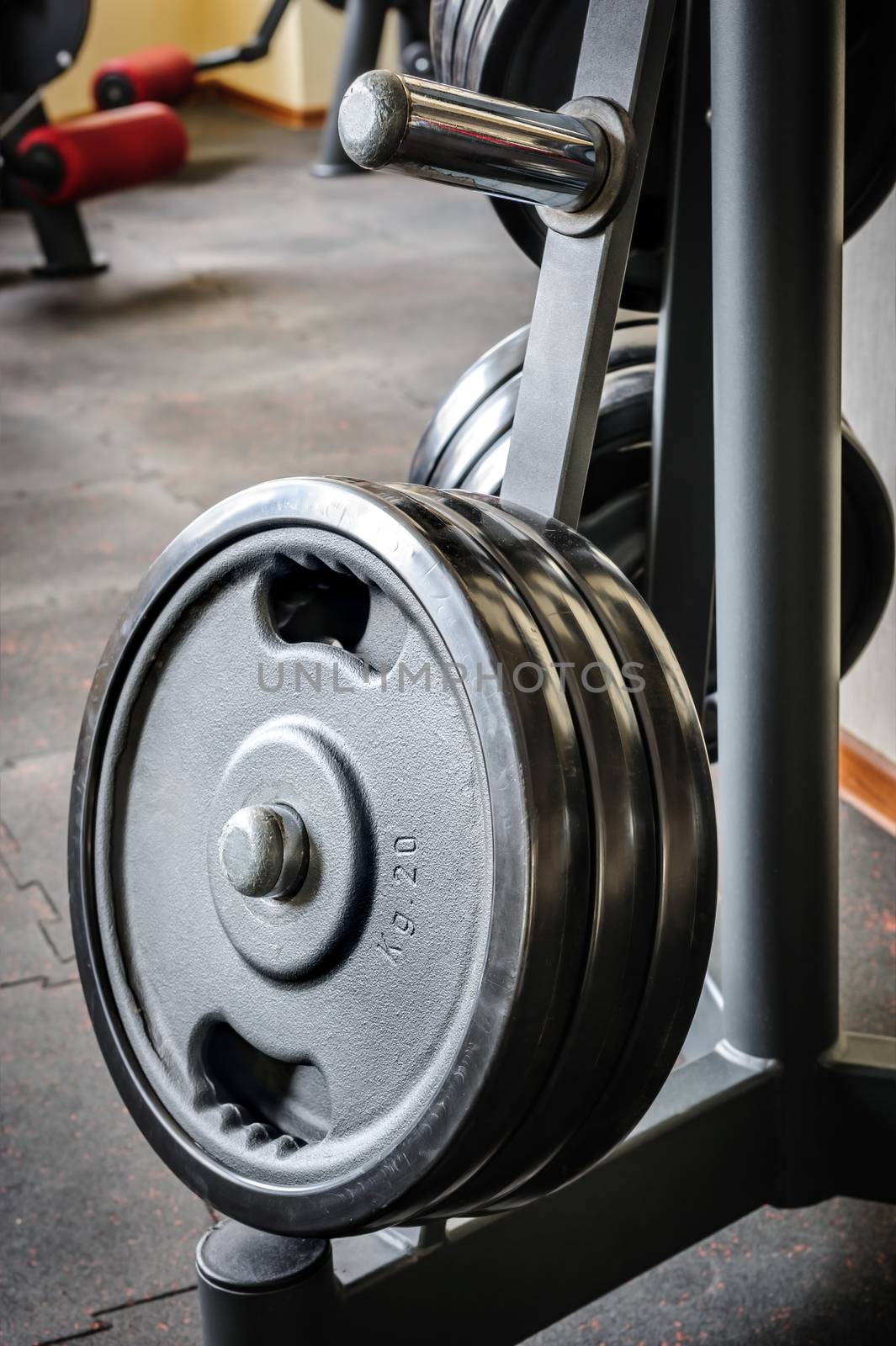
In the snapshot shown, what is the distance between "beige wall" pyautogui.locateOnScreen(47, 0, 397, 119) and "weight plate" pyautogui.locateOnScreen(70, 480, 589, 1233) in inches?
253

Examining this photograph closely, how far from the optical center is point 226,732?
933 mm

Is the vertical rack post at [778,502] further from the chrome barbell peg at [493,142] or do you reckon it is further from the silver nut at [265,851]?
the silver nut at [265,851]

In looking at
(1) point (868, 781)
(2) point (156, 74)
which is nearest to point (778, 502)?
(1) point (868, 781)

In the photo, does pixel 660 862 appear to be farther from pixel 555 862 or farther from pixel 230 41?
pixel 230 41

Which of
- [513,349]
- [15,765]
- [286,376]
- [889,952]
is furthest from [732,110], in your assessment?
[286,376]

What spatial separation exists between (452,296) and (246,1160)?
11.9 feet

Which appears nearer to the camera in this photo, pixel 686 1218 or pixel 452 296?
pixel 686 1218

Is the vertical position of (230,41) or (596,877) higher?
(230,41)

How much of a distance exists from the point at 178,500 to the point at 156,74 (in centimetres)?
309

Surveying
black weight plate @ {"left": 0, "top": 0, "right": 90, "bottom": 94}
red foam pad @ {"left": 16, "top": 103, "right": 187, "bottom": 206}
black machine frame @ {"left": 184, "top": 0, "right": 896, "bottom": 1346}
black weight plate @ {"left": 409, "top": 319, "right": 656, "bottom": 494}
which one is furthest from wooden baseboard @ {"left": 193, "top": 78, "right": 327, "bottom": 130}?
black machine frame @ {"left": 184, "top": 0, "right": 896, "bottom": 1346}

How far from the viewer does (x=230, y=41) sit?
7672 mm

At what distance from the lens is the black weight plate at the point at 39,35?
4.26 meters

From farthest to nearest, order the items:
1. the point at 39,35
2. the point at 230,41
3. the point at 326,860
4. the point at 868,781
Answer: the point at 230,41 < the point at 39,35 < the point at 868,781 < the point at 326,860

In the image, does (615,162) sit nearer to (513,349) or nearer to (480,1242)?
(513,349)
